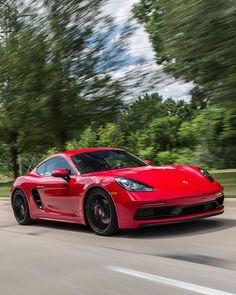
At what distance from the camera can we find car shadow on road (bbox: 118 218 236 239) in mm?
7926

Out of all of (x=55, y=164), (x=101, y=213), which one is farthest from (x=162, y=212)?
(x=55, y=164)

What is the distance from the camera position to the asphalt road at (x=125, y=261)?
5238 mm

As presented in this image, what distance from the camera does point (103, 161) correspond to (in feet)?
29.9

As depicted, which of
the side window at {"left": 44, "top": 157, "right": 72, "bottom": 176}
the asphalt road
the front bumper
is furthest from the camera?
the side window at {"left": 44, "top": 157, "right": 72, "bottom": 176}

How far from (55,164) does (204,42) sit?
149 inches

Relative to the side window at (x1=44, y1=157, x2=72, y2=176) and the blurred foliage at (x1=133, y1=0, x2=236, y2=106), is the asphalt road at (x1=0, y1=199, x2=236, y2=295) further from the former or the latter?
the blurred foliage at (x1=133, y1=0, x2=236, y2=106)

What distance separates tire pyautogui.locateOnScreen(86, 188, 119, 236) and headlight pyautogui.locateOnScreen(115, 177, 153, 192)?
30cm

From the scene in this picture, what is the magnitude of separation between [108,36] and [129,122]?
377 cm

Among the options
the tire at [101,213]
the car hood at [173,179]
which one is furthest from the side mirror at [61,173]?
the car hood at [173,179]

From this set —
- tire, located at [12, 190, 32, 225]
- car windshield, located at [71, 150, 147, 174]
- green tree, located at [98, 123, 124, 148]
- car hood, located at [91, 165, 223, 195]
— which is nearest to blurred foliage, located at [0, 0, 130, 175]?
tire, located at [12, 190, 32, 225]

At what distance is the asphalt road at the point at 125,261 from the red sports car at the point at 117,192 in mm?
283

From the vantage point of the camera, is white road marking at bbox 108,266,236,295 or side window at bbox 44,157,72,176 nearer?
white road marking at bbox 108,266,236,295

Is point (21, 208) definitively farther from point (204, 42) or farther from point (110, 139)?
point (110, 139)

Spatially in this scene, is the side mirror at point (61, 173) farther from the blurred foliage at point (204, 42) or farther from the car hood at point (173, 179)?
the blurred foliage at point (204, 42)
